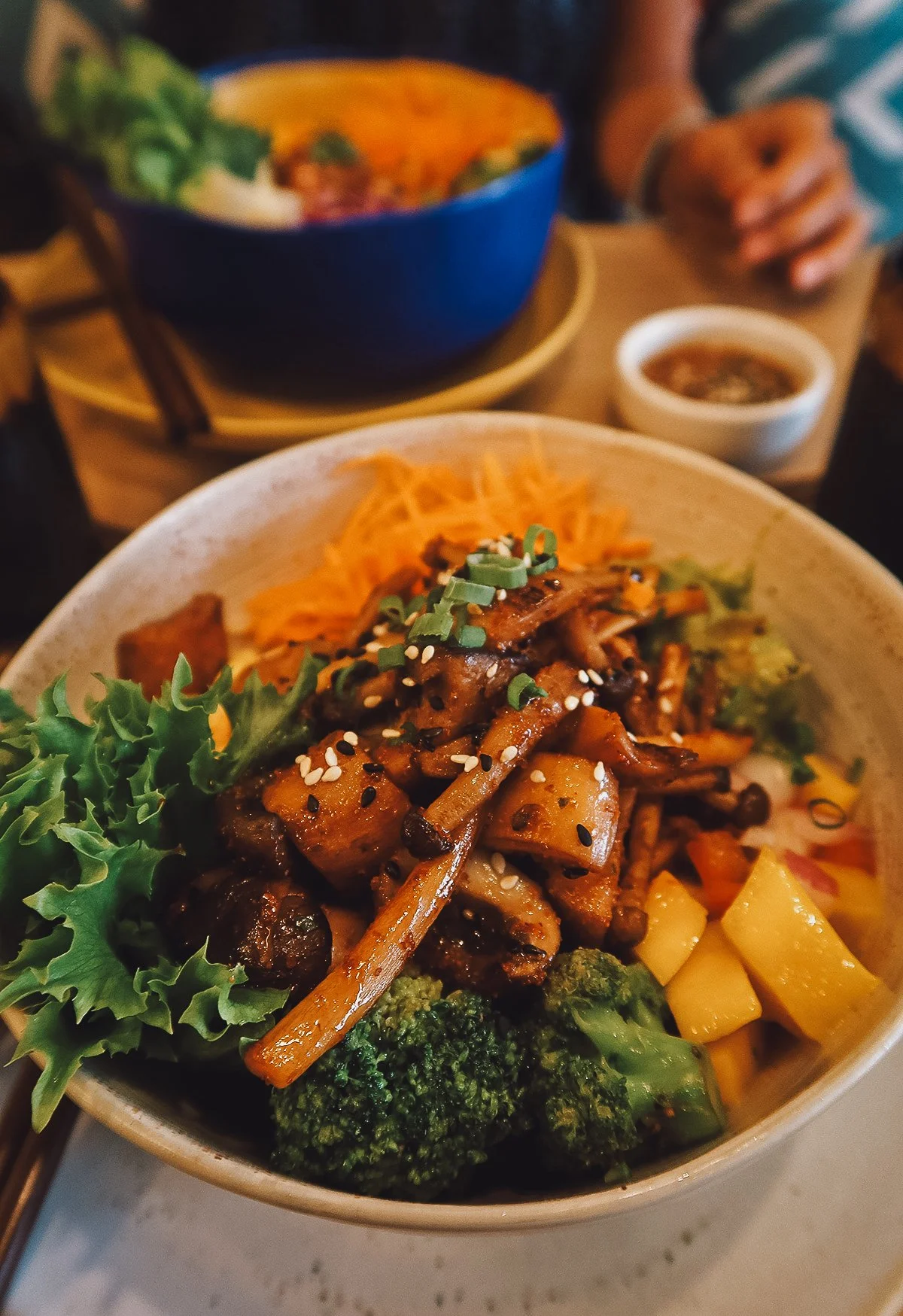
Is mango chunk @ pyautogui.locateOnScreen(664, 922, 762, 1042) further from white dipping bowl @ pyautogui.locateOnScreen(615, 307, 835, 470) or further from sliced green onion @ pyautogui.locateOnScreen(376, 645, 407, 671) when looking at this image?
white dipping bowl @ pyautogui.locateOnScreen(615, 307, 835, 470)

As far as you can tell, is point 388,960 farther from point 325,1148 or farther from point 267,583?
point 267,583

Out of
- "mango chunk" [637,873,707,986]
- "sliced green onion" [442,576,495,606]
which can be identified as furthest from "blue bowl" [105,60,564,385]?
"mango chunk" [637,873,707,986]

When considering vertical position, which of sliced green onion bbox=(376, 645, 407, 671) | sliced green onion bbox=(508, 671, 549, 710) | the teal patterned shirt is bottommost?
sliced green onion bbox=(376, 645, 407, 671)

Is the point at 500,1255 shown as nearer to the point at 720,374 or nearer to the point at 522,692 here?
the point at 522,692

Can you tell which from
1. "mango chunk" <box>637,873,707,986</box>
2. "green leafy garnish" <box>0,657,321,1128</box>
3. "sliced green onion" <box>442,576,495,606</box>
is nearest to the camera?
"green leafy garnish" <box>0,657,321,1128</box>

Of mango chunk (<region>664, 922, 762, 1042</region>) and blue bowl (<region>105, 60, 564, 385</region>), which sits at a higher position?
blue bowl (<region>105, 60, 564, 385</region>)

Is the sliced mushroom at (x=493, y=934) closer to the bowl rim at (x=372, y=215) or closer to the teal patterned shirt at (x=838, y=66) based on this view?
the bowl rim at (x=372, y=215)
